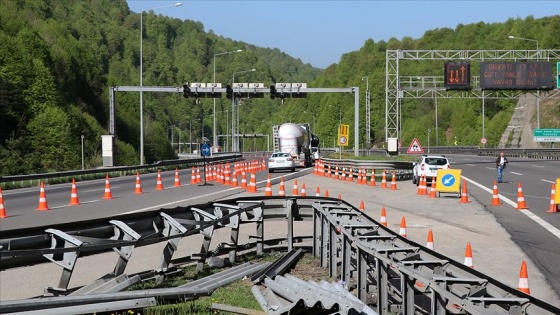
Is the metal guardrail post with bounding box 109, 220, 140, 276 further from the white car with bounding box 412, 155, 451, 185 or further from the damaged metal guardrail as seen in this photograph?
the white car with bounding box 412, 155, 451, 185

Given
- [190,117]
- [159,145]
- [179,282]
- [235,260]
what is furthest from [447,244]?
[190,117]

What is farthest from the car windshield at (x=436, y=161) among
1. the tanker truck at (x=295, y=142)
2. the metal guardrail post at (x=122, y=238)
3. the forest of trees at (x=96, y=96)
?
the forest of trees at (x=96, y=96)

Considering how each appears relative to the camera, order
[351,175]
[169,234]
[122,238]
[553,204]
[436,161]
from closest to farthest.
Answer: [122,238], [169,234], [553,204], [436,161], [351,175]

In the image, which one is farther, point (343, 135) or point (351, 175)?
point (343, 135)

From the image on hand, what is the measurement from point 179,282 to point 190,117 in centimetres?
18760

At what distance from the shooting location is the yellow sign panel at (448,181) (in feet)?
98.7

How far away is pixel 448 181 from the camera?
3028cm

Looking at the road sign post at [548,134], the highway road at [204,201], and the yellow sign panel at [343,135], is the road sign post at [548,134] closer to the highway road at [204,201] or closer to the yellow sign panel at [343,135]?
the yellow sign panel at [343,135]

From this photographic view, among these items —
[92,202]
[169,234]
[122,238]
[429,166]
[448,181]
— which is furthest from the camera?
[429,166]

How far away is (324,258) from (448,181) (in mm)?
18180

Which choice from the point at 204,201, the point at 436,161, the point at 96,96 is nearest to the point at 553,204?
the point at 204,201

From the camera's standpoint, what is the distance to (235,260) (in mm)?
13734

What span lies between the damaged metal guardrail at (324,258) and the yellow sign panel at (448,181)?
16.5 m

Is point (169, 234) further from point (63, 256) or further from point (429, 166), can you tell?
point (429, 166)
